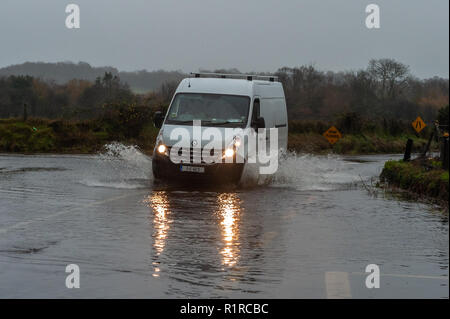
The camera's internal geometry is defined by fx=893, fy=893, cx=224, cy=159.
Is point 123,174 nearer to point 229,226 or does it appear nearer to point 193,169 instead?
point 193,169

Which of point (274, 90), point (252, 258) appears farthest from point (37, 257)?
point (274, 90)

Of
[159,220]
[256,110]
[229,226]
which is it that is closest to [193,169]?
[256,110]

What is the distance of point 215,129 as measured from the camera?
64.4 ft

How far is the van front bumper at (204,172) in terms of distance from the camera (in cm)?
1881

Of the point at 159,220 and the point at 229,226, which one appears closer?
the point at 229,226

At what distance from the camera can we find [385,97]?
240 feet

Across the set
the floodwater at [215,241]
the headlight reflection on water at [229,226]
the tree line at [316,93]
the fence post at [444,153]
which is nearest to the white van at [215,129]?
the floodwater at [215,241]

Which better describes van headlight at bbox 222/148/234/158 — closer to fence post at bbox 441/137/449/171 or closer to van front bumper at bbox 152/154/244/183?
van front bumper at bbox 152/154/244/183

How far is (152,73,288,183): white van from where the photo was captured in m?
18.9

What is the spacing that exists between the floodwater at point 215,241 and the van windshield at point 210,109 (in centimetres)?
169

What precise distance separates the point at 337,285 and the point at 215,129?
11.5 metres

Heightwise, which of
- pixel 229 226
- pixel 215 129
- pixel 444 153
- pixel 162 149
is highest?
pixel 215 129

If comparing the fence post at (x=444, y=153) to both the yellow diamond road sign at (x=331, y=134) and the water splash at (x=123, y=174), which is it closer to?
the water splash at (x=123, y=174)
